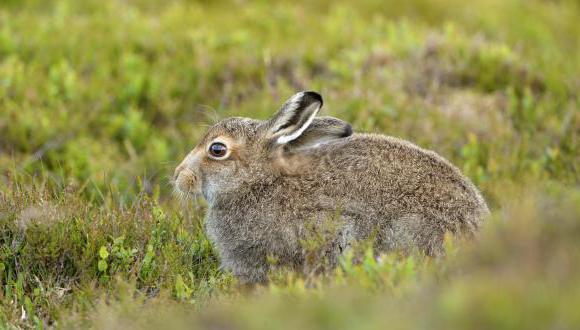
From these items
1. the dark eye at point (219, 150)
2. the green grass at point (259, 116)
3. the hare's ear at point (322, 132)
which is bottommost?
the green grass at point (259, 116)

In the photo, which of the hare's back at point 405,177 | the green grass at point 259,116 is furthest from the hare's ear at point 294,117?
the green grass at point 259,116

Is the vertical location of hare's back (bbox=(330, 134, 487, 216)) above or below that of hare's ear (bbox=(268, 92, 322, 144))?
below

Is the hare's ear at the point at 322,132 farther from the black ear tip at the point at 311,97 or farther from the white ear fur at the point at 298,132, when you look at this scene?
the black ear tip at the point at 311,97

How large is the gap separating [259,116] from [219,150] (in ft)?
11.6

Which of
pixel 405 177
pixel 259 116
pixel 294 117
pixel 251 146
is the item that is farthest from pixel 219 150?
pixel 259 116

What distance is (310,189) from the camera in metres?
6.62

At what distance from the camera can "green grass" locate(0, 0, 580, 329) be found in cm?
391

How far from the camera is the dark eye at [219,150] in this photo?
715 cm

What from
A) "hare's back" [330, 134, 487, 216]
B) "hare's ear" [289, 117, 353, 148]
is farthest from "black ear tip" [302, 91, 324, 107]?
"hare's back" [330, 134, 487, 216]

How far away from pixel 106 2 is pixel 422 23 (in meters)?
5.57

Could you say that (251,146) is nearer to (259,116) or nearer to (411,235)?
(411,235)

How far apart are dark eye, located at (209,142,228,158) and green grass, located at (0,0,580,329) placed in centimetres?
63

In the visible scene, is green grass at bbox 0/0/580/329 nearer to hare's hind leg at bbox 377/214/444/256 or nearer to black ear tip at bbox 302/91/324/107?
hare's hind leg at bbox 377/214/444/256

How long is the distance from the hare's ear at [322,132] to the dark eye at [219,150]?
54 cm
